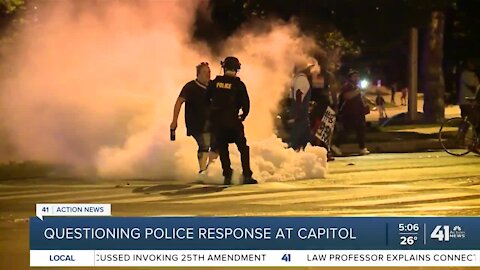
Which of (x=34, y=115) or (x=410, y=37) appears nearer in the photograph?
(x=34, y=115)

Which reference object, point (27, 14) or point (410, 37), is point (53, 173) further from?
point (410, 37)

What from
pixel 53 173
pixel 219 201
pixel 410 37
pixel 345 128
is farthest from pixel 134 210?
pixel 410 37

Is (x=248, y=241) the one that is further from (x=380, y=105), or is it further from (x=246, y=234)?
(x=380, y=105)

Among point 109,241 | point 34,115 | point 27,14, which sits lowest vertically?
point 109,241

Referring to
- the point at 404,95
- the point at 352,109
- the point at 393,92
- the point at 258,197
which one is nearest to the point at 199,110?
the point at 258,197

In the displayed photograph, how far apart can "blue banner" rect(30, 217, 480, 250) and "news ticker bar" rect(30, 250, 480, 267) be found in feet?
0.10

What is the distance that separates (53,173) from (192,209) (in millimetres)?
1640

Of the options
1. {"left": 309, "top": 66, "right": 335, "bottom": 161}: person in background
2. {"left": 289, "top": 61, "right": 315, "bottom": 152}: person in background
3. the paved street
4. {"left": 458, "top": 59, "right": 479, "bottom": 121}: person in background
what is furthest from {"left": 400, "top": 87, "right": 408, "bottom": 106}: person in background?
the paved street

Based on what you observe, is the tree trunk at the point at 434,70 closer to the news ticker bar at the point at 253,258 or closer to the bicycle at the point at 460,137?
the bicycle at the point at 460,137

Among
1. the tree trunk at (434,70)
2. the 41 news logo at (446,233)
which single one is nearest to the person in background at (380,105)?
the tree trunk at (434,70)

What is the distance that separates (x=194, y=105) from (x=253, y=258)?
1.97 m

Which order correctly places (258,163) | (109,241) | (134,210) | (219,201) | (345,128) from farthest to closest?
(345,128) → (258,163) → (219,201) → (134,210) → (109,241)

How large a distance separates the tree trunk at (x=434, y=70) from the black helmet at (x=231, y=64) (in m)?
→ 5.25

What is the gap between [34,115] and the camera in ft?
21.3
